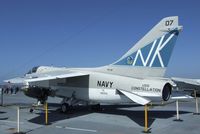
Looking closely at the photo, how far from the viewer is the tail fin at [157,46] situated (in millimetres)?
13070

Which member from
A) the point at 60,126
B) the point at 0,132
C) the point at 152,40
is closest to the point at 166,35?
the point at 152,40

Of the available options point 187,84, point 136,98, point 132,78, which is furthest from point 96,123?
point 187,84

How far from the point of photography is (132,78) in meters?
13.4

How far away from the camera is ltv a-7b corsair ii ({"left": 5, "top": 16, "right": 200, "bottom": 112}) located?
12750mm

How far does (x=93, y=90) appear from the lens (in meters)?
14.7

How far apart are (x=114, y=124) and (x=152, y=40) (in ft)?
14.0

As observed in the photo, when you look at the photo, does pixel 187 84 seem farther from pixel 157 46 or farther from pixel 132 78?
pixel 132 78

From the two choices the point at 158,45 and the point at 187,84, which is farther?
the point at 187,84

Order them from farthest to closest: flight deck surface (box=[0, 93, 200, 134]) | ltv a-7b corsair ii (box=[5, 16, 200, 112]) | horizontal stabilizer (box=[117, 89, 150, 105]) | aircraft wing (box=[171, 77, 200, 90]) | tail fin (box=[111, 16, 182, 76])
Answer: aircraft wing (box=[171, 77, 200, 90]) → tail fin (box=[111, 16, 182, 76]) → ltv a-7b corsair ii (box=[5, 16, 200, 112]) → horizontal stabilizer (box=[117, 89, 150, 105]) → flight deck surface (box=[0, 93, 200, 134])

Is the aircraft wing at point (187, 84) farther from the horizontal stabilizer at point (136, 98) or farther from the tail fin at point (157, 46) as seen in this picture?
the horizontal stabilizer at point (136, 98)

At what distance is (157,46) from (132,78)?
1.82 meters

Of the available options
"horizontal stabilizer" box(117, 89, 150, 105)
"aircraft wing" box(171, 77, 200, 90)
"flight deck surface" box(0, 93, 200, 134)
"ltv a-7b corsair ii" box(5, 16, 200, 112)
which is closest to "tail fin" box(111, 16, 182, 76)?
"ltv a-7b corsair ii" box(5, 16, 200, 112)

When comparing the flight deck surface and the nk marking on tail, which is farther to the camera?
the nk marking on tail

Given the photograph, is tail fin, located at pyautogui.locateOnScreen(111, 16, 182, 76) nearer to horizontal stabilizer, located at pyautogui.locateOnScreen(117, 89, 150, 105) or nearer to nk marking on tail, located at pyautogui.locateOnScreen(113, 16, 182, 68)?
nk marking on tail, located at pyautogui.locateOnScreen(113, 16, 182, 68)
